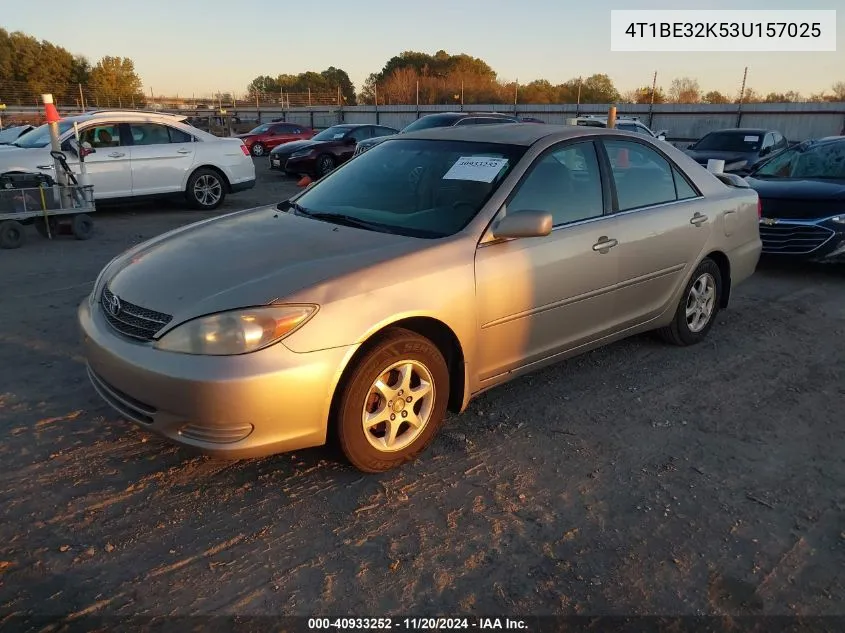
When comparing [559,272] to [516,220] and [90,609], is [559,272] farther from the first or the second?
[90,609]

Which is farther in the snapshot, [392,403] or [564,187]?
[564,187]

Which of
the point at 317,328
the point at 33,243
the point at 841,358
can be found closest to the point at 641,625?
the point at 317,328

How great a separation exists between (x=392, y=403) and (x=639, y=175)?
241 cm

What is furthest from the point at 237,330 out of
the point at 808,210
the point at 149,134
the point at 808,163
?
the point at 149,134

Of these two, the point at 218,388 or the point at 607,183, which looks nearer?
the point at 218,388

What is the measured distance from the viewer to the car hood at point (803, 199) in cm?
679

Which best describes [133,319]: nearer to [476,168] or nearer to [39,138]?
[476,168]

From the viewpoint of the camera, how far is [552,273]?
11.7ft

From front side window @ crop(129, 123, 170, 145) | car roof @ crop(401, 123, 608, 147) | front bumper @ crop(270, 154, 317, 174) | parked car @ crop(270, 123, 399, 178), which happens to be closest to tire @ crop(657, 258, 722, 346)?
car roof @ crop(401, 123, 608, 147)

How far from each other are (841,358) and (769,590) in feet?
9.71

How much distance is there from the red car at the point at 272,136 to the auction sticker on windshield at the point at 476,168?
68.2 ft

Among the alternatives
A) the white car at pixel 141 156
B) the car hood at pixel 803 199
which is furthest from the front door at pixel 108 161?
the car hood at pixel 803 199

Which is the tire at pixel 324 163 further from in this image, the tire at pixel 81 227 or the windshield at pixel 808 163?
the windshield at pixel 808 163

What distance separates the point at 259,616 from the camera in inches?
88.3
